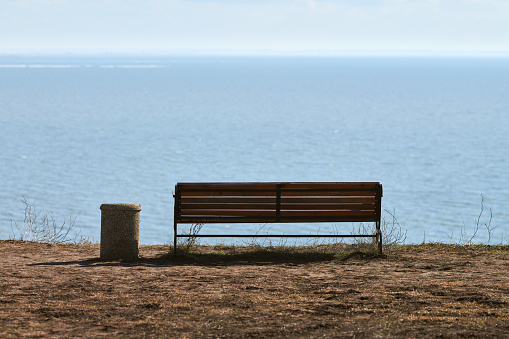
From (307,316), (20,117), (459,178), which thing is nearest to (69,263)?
(307,316)

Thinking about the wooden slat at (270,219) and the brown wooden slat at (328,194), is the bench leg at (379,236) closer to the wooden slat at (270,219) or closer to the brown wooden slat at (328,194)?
the wooden slat at (270,219)

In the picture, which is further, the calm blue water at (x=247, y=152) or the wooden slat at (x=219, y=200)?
the calm blue water at (x=247, y=152)

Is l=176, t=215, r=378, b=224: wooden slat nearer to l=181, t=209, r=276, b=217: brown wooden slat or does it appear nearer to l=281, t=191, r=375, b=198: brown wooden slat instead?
l=181, t=209, r=276, b=217: brown wooden slat

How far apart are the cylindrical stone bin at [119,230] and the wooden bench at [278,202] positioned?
646 millimetres

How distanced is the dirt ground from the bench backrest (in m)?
0.55

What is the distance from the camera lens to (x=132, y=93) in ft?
476

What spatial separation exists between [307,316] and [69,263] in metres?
3.94

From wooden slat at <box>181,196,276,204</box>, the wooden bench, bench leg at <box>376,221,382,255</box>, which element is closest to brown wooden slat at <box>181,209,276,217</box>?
the wooden bench

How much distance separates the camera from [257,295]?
7340 millimetres

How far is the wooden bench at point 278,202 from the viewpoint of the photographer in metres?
9.75

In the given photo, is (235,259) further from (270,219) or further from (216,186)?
(216,186)

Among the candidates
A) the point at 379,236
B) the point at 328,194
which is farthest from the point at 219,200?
the point at 379,236

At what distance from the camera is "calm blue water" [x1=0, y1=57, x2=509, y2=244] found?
42.7 metres

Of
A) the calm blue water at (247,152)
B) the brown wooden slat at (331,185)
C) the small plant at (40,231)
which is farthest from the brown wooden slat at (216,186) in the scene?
the calm blue water at (247,152)
